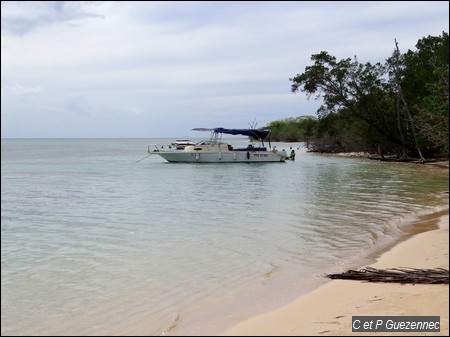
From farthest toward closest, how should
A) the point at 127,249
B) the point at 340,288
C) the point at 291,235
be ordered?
the point at 291,235
the point at 127,249
the point at 340,288

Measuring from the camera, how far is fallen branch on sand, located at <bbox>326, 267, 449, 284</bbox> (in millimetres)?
6311

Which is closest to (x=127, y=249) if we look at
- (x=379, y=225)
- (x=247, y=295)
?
(x=247, y=295)

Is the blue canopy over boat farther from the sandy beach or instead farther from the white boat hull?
the sandy beach

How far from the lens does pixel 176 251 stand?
9.84 m

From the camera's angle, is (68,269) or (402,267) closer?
(402,267)

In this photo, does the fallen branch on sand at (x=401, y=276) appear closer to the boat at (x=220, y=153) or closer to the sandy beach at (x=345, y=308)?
Result: the sandy beach at (x=345, y=308)

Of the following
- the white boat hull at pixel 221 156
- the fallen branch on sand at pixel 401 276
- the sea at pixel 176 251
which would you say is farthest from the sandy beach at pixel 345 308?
the white boat hull at pixel 221 156

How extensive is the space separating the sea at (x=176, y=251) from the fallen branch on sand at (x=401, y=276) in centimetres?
58

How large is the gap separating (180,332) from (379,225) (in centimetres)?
881

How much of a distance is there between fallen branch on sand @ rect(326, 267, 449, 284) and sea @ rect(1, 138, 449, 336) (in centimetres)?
58

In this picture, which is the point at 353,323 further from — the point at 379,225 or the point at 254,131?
the point at 254,131

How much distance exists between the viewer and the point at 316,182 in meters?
26.7

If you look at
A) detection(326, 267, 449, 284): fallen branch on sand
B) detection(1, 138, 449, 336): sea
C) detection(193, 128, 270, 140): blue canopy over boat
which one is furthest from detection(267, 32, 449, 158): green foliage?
detection(326, 267, 449, 284): fallen branch on sand

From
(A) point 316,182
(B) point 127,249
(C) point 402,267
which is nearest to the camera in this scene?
(C) point 402,267
